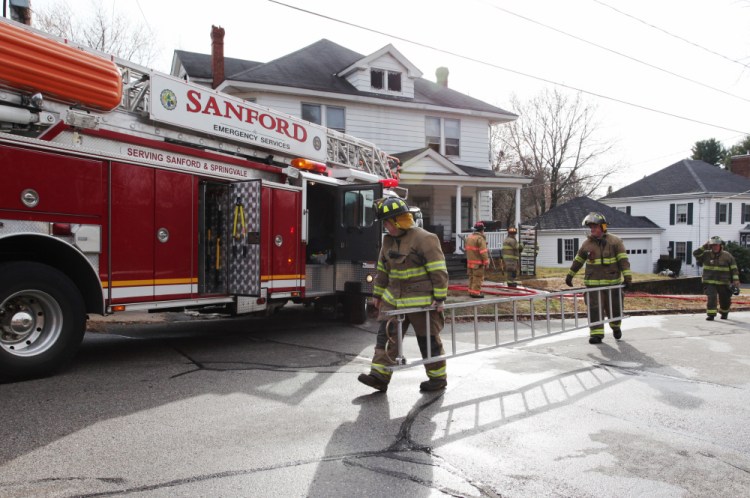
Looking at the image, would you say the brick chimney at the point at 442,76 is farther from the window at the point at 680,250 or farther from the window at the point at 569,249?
the window at the point at 680,250

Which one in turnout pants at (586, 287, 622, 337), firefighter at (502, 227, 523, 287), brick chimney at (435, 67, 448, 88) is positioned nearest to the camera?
turnout pants at (586, 287, 622, 337)

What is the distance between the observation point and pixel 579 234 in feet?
105

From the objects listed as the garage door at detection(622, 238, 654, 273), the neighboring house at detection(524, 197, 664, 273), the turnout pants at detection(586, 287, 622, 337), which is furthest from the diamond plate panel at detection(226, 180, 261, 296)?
the garage door at detection(622, 238, 654, 273)

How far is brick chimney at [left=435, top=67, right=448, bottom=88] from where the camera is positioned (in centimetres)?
2717

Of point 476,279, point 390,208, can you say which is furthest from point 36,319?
point 476,279

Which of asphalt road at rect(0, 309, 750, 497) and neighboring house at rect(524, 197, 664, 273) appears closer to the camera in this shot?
asphalt road at rect(0, 309, 750, 497)

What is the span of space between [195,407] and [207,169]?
331 cm

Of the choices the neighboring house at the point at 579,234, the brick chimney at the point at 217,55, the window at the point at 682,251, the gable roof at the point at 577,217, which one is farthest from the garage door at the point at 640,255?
the brick chimney at the point at 217,55

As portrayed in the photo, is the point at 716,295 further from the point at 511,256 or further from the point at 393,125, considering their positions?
the point at 393,125

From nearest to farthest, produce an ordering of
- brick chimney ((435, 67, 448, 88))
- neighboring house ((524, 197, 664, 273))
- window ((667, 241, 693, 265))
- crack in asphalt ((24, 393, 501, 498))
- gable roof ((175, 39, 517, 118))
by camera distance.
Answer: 1. crack in asphalt ((24, 393, 501, 498))
2. gable roof ((175, 39, 517, 118))
3. brick chimney ((435, 67, 448, 88))
4. neighboring house ((524, 197, 664, 273))
5. window ((667, 241, 693, 265))

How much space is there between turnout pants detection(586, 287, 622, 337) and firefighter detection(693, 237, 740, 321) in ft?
13.5

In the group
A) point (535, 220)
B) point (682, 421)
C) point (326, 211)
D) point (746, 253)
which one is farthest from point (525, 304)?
point (746, 253)

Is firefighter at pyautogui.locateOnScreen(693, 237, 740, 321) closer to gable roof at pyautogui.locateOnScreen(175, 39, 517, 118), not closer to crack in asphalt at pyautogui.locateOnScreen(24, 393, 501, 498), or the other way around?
crack in asphalt at pyautogui.locateOnScreen(24, 393, 501, 498)

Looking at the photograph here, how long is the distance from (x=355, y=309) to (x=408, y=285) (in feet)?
13.9
